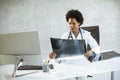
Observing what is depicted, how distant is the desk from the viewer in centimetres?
211

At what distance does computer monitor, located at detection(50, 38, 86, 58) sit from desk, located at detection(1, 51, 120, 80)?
0.15 m

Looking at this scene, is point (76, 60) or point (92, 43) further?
point (92, 43)

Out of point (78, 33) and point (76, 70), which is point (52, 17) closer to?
point (78, 33)

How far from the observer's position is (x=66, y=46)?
2.33 metres

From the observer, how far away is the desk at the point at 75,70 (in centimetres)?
211

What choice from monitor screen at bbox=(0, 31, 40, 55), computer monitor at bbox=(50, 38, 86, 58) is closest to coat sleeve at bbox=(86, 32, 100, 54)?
computer monitor at bbox=(50, 38, 86, 58)

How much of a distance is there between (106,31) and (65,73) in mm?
1755

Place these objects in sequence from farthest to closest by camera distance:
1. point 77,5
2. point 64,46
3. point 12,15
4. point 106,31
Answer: point 106,31
point 77,5
point 12,15
point 64,46

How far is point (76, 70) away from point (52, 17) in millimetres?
1379

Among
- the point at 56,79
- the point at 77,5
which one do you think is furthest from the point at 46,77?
the point at 77,5

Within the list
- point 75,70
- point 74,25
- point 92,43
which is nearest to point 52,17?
point 74,25

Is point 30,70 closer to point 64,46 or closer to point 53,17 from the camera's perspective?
point 64,46

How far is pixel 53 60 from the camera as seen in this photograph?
2.51 metres

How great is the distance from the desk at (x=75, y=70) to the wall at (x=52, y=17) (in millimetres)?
1123
